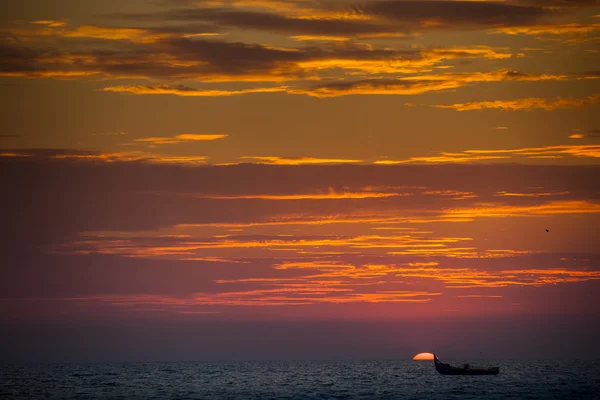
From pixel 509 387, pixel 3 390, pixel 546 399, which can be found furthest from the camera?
pixel 509 387

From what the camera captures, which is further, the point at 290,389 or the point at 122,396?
the point at 290,389

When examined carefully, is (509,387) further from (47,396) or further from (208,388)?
(47,396)

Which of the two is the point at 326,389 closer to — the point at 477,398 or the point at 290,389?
the point at 290,389

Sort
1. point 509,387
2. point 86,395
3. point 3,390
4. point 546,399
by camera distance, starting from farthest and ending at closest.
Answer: point 509,387, point 3,390, point 86,395, point 546,399

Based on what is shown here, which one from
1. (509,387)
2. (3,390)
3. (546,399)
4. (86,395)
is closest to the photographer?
(546,399)

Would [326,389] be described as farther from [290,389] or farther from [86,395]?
[86,395]

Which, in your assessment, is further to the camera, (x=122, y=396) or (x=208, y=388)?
(x=208, y=388)

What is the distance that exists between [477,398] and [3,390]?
94238 millimetres

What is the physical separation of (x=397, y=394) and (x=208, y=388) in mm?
44569

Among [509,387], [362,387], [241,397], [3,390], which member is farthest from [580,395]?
[3,390]

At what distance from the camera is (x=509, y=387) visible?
199 meters

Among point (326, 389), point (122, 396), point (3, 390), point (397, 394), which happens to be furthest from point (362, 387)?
point (3, 390)

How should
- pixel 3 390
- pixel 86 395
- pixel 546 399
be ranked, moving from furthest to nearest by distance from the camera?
pixel 3 390 < pixel 86 395 < pixel 546 399

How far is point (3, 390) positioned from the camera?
7357 inches
